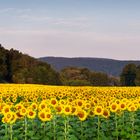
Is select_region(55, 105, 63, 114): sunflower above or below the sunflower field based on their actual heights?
above

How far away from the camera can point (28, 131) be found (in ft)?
34.9

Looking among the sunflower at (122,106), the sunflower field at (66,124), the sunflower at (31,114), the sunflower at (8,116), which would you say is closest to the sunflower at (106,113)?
the sunflower field at (66,124)

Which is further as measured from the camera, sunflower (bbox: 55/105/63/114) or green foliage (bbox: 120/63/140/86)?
green foliage (bbox: 120/63/140/86)

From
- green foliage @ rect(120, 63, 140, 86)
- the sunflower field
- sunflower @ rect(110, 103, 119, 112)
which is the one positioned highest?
green foliage @ rect(120, 63, 140, 86)

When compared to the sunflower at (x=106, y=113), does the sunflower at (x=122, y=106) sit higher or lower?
higher

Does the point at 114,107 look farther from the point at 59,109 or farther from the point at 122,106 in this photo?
the point at 59,109

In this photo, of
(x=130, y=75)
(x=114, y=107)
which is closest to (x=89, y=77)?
(x=130, y=75)

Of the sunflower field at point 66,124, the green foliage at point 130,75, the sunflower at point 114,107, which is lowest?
the sunflower field at point 66,124

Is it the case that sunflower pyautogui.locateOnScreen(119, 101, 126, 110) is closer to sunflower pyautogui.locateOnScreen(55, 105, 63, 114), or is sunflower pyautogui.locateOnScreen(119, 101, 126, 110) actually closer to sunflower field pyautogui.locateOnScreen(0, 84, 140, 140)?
sunflower field pyautogui.locateOnScreen(0, 84, 140, 140)

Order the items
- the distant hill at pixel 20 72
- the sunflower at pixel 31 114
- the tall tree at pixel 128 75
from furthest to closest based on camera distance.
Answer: the tall tree at pixel 128 75, the distant hill at pixel 20 72, the sunflower at pixel 31 114

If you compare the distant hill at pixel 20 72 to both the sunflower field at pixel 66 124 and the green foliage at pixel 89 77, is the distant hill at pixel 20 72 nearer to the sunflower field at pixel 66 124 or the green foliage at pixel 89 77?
the green foliage at pixel 89 77

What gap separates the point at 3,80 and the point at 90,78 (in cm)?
2900

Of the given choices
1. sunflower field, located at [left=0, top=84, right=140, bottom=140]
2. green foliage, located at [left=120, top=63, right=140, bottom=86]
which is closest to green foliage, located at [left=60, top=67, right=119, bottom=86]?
green foliage, located at [left=120, top=63, right=140, bottom=86]

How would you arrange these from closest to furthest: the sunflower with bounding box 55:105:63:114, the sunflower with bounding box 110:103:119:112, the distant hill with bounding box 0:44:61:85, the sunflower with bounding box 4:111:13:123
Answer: the sunflower with bounding box 4:111:13:123 → the sunflower with bounding box 55:105:63:114 → the sunflower with bounding box 110:103:119:112 → the distant hill with bounding box 0:44:61:85
